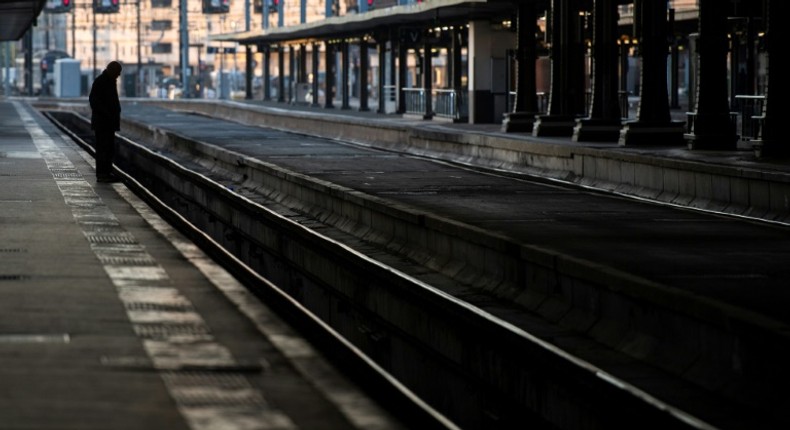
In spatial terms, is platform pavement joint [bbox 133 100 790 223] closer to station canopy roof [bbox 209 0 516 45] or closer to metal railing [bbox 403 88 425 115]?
station canopy roof [bbox 209 0 516 45]

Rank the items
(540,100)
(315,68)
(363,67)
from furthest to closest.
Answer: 1. (315,68)
2. (363,67)
3. (540,100)

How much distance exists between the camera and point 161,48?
168 meters

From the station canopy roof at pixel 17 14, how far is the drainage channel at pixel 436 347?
80.4 ft

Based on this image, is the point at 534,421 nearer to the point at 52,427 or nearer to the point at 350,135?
the point at 52,427

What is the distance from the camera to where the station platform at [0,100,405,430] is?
26.2ft

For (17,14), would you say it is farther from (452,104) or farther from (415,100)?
(452,104)

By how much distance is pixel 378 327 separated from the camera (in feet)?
58.3

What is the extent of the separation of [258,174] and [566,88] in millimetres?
12428

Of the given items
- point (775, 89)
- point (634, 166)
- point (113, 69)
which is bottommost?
point (634, 166)

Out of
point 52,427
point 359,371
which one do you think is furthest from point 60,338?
point 52,427

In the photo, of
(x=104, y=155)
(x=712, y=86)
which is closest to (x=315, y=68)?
(x=712, y=86)

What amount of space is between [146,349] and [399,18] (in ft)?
165

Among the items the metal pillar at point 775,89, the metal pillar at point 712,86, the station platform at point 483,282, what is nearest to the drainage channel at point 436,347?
the station platform at point 483,282

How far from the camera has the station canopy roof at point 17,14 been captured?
1950 inches
